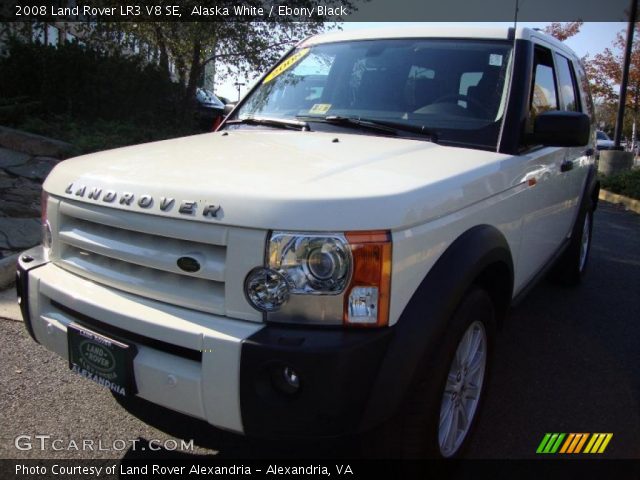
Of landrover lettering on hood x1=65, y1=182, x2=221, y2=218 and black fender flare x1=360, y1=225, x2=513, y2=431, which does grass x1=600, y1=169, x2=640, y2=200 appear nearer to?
black fender flare x1=360, y1=225, x2=513, y2=431

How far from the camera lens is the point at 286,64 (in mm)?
3709

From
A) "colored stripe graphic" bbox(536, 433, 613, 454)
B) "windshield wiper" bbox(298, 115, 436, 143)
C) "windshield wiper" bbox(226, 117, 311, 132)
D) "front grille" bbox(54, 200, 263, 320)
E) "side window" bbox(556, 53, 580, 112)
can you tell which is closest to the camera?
"front grille" bbox(54, 200, 263, 320)

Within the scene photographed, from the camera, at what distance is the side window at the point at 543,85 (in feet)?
10.3

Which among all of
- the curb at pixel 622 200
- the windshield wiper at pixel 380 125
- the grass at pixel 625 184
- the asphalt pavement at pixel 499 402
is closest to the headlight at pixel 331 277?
the asphalt pavement at pixel 499 402

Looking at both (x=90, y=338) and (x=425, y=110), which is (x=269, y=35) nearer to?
(x=425, y=110)

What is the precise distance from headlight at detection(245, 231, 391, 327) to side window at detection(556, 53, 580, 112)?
8.91 feet

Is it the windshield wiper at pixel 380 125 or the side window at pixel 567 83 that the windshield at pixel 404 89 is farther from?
the side window at pixel 567 83

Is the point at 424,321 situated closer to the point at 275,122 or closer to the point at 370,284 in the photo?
the point at 370,284

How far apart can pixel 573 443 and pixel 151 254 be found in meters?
2.10

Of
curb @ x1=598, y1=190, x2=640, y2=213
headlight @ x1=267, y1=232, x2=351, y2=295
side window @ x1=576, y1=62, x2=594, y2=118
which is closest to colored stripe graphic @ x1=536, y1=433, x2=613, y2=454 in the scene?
headlight @ x1=267, y1=232, x2=351, y2=295

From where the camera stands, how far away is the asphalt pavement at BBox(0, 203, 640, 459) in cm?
251

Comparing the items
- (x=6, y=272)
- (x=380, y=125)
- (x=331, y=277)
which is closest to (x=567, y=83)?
(x=380, y=125)

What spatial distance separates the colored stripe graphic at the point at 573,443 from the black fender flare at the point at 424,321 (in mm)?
1025

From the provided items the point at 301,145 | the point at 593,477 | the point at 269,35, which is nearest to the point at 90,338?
the point at 301,145
